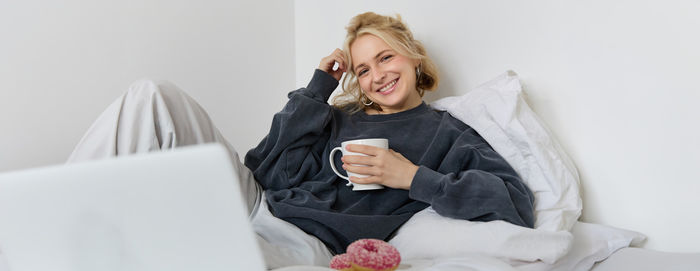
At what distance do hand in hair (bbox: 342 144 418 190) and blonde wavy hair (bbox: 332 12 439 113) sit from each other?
0.39 metres

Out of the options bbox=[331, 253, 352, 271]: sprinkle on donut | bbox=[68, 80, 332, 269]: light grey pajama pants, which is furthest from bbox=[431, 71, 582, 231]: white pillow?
bbox=[331, 253, 352, 271]: sprinkle on donut

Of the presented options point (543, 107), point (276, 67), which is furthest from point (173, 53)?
point (543, 107)

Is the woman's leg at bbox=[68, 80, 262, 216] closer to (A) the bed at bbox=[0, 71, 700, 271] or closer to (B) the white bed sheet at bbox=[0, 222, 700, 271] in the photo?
(A) the bed at bbox=[0, 71, 700, 271]

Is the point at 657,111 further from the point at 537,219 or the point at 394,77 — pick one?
the point at 394,77

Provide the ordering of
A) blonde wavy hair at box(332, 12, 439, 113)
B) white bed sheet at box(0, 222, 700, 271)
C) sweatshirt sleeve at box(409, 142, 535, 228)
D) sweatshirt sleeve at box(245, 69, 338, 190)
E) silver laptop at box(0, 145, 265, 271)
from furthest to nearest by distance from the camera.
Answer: blonde wavy hair at box(332, 12, 439, 113)
sweatshirt sleeve at box(245, 69, 338, 190)
sweatshirt sleeve at box(409, 142, 535, 228)
white bed sheet at box(0, 222, 700, 271)
silver laptop at box(0, 145, 265, 271)

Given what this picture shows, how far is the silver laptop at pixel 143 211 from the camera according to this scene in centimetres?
43

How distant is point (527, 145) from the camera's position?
49.6 inches

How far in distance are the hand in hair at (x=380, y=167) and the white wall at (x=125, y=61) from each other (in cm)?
95

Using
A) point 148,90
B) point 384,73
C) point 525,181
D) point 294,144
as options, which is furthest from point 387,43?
point 148,90

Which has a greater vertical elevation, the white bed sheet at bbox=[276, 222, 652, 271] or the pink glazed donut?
the pink glazed donut

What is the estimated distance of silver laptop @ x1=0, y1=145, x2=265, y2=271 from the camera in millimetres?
430

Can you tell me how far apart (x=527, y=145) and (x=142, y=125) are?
0.86 m

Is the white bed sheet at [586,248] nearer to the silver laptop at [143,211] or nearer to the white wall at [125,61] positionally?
the silver laptop at [143,211]

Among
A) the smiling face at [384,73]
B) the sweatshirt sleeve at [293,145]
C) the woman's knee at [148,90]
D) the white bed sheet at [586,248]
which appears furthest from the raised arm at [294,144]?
the white bed sheet at [586,248]
